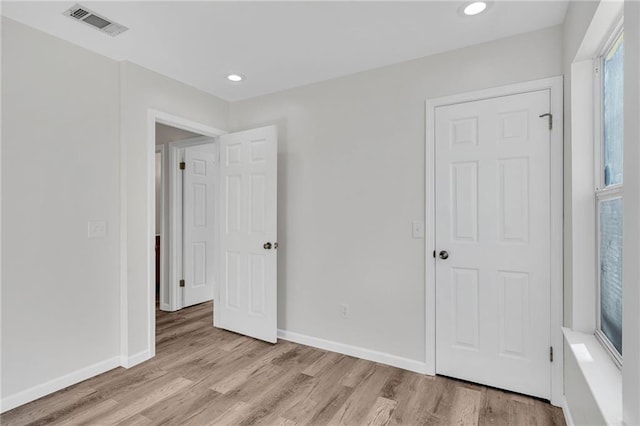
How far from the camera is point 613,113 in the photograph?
1.64m

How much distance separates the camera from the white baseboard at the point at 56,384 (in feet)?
6.94

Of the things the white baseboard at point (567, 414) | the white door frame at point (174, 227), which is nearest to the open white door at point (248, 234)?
the white door frame at point (174, 227)

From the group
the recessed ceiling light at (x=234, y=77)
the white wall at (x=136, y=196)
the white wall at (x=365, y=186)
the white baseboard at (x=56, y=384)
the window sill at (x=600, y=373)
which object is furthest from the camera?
the recessed ceiling light at (x=234, y=77)

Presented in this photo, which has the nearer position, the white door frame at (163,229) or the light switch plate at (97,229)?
the light switch plate at (97,229)

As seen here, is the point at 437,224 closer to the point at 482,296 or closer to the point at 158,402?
the point at 482,296

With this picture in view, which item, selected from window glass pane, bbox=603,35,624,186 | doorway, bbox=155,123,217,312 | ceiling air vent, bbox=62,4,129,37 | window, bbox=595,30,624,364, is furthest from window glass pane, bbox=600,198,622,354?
doorway, bbox=155,123,217,312

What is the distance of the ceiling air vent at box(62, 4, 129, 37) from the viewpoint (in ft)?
6.71

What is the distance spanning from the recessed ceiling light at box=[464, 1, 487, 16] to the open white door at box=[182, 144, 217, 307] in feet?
11.0

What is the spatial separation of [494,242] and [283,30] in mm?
2023

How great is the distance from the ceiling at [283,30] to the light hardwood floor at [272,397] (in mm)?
2418

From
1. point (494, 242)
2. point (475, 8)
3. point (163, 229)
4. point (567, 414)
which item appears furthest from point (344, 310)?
point (163, 229)

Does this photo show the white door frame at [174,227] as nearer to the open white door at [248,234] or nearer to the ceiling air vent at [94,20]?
the open white door at [248,234]

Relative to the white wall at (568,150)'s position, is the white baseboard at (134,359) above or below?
below

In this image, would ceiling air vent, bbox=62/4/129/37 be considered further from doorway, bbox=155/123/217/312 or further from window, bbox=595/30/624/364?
window, bbox=595/30/624/364
